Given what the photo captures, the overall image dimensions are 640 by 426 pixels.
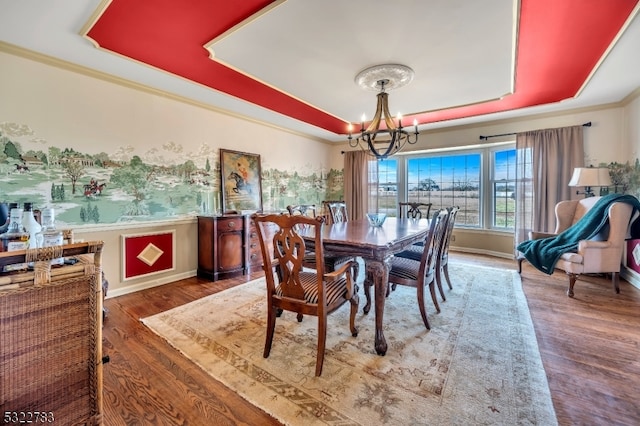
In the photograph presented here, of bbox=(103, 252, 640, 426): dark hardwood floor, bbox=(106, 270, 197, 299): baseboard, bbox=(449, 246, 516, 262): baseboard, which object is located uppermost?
bbox=(449, 246, 516, 262): baseboard

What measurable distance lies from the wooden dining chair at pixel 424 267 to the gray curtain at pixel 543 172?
280 centimetres

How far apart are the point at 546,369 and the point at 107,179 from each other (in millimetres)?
4236

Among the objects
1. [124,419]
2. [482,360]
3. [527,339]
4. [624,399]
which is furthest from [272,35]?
[624,399]

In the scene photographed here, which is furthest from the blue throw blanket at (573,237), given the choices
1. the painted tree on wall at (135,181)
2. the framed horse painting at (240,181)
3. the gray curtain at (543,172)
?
the painted tree on wall at (135,181)

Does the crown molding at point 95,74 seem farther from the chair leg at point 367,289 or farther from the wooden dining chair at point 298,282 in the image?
the chair leg at point 367,289

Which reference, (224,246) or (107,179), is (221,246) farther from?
(107,179)

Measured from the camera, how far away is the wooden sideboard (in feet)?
12.1

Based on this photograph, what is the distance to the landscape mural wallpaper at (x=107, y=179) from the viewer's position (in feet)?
8.40

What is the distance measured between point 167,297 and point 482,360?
3025 mm

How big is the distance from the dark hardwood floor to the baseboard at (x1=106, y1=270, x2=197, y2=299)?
14 centimetres

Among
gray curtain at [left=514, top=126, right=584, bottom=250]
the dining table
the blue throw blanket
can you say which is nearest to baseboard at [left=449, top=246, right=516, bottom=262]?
gray curtain at [left=514, top=126, right=584, bottom=250]

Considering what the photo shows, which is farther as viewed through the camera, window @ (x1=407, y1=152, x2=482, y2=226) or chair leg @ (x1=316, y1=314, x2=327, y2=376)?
window @ (x1=407, y1=152, x2=482, y2=226)

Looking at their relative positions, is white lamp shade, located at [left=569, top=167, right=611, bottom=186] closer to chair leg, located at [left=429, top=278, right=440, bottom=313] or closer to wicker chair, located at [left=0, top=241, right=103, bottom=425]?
chair leg, located at [left=429, top=278, right=440, bottom=313]

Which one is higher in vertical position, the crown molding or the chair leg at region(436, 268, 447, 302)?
the crown molding
